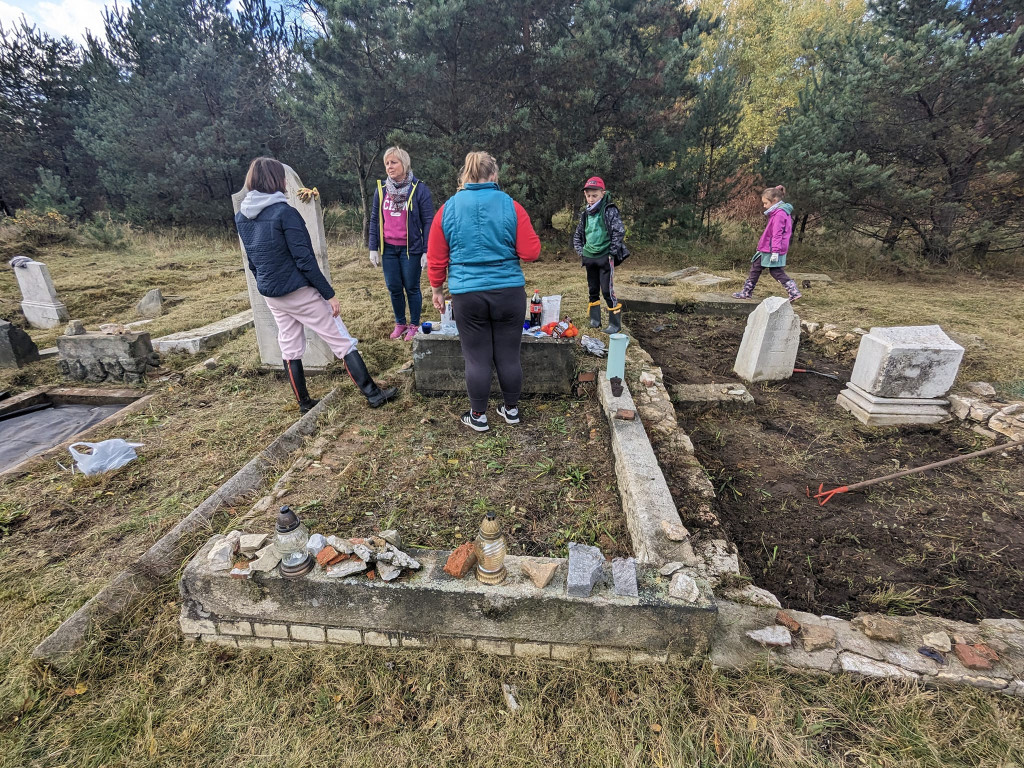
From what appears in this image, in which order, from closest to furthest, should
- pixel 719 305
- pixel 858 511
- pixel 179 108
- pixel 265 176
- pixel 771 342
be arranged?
pixel 858 511 < pixel 265 176 < pixel 771 342 < pixel 719 305 < pixel 179 108

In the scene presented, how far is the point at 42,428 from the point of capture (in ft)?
14.6

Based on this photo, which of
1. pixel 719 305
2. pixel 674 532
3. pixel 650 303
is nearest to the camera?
pixel 674 532

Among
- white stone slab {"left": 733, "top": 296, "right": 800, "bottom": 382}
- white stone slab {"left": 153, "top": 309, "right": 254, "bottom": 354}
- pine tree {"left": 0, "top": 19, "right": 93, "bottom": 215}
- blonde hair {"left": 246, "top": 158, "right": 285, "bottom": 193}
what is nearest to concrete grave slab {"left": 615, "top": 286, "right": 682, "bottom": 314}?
white stone slab {"left": 733, "top": 296, "right": 800, "bottom": 382}

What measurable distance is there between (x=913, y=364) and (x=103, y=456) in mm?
6429

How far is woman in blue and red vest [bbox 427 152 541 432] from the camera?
3170 mm

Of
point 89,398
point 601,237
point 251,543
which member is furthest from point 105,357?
point 601,237

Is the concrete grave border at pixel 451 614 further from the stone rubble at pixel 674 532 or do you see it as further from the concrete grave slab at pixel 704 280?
the concrete grave slab at pixel 704 280

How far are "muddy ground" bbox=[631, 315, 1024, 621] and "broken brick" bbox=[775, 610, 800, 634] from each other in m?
0.34

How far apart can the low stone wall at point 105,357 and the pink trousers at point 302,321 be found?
2.52m

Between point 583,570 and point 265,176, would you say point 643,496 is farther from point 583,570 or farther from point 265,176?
point 265,176

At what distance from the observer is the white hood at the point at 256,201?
3479 millimetres

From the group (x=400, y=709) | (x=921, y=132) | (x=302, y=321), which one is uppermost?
(x=921, y=132)

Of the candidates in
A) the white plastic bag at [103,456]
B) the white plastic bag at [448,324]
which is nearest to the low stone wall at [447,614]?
the white plastic bag at [103,456]

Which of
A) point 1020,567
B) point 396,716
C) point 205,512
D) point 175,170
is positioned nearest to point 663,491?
point 396,716
